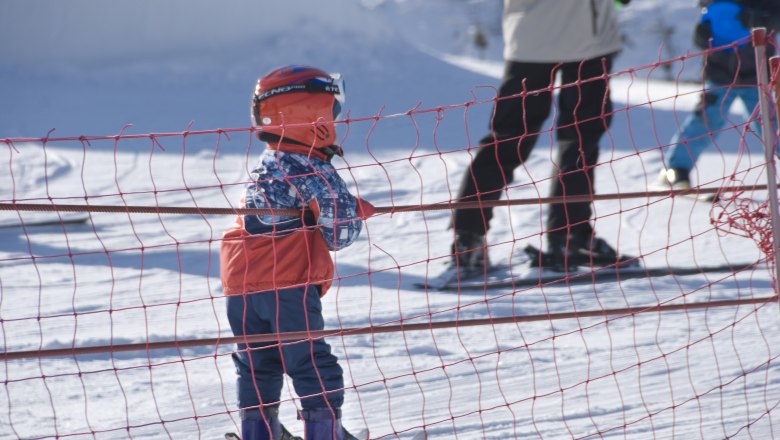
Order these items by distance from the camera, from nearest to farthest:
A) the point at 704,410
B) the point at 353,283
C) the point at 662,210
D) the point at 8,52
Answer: the point at 704,410, the point at 353,283, the point at 662,210, the point at 8,52

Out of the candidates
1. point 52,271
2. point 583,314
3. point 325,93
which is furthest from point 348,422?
point 52,271

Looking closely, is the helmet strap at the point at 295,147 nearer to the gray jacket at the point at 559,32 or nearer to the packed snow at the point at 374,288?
the packed snow at the point at 374,288

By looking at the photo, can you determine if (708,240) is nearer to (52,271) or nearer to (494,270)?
(494,270)

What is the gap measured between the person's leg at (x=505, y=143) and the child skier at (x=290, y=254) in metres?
1.85

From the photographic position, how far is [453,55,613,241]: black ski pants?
4520 millimetres

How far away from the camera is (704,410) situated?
9.96 ft

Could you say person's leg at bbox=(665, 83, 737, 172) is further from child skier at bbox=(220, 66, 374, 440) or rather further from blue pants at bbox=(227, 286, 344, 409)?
blue pants at bbox=(227, 286, 344, 409)

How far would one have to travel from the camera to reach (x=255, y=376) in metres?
2.70

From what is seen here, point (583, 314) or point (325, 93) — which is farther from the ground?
point (325, 93)

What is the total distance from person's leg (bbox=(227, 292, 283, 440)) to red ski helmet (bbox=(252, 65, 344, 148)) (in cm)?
48

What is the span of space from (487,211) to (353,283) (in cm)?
73

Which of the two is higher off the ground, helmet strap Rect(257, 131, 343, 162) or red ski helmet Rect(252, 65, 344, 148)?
red ski helmet Rect(252, 65, 344, 148)

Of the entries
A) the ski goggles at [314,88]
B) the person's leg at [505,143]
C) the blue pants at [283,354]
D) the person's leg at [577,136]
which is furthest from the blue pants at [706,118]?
the blue pants at [283,354]

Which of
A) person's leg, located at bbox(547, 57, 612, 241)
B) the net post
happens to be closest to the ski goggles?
the net post
